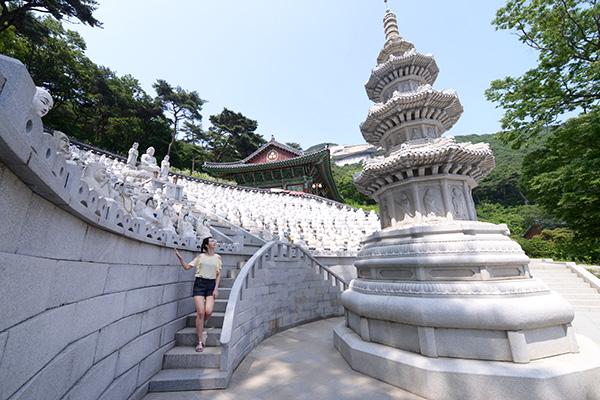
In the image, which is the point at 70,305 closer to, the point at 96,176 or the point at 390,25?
the point at 96,176

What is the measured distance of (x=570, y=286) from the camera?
927 cm

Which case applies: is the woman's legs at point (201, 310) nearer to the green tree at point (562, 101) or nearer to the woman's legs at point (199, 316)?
the woman's legs at point (199, 316)

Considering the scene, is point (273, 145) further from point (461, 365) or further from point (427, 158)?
point (461, 365)

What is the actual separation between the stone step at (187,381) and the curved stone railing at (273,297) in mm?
170

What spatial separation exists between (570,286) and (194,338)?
13.2 meters

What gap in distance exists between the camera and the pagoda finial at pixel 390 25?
27.3ft

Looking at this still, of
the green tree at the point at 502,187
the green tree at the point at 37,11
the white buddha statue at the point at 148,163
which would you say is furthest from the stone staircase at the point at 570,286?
the green tree at the point at 502,187

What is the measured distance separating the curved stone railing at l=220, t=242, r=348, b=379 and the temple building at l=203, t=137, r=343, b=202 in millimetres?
17659

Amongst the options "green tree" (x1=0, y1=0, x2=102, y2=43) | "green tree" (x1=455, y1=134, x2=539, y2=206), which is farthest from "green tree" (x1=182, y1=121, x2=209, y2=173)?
"green tree" (x1=455, y1=134, x2=539, y2=206)

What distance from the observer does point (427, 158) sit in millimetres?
5297

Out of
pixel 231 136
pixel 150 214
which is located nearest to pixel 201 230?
pixel 150 214

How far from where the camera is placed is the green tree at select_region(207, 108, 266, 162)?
1550 inches

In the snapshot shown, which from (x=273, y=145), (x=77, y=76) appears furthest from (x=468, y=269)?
(x=77, y=76)

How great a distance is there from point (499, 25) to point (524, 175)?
7269mm
